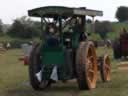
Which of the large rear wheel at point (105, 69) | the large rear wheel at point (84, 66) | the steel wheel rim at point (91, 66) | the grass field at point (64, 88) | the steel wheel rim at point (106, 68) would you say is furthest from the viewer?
the steel wheel rim at point (106, 68)

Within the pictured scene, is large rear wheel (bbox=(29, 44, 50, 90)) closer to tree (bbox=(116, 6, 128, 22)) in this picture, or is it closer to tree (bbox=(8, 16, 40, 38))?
tree (bbox=(8, 16, 40, 38))

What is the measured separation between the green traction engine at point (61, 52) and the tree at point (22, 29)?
5279cm

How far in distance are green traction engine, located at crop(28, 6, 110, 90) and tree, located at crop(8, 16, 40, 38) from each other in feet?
173

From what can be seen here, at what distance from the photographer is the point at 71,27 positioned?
15.3 m

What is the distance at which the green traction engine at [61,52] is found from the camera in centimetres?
1430

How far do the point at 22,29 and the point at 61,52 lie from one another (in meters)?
58.7

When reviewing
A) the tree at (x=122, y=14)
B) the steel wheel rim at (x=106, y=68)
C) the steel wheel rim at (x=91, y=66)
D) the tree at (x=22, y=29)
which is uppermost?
the steel wheel rim at (x=91, y=66)

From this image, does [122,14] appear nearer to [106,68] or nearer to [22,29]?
[22,29]

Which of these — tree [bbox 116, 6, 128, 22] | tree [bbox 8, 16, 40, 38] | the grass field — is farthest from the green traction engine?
tree [bbox 116, 6, 128, 22]

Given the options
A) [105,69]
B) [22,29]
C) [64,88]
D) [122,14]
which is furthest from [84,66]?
[122,14]

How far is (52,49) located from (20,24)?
57874 millimetres

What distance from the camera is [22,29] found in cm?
7294

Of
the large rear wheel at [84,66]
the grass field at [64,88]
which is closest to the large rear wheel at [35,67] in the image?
the grass field at [64,88]

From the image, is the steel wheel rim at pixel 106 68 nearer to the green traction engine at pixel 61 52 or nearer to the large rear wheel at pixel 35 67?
the green traction engine at pixel 61 52
